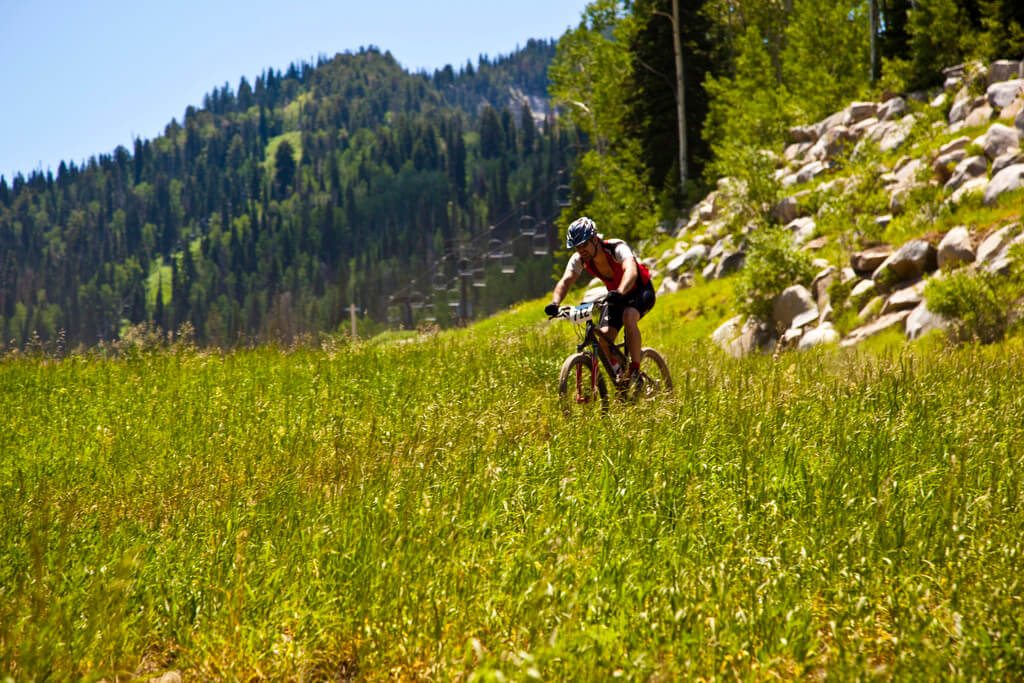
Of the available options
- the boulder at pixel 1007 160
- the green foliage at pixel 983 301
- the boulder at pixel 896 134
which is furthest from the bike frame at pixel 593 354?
the boulder at pixel 896 134

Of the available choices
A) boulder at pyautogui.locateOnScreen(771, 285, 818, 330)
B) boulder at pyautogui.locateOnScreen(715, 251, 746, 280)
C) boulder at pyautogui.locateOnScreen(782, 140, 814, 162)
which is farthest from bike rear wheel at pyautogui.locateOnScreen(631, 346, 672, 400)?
boulder at pyautogui.locateOnScreen(782, 140, 814, 162)

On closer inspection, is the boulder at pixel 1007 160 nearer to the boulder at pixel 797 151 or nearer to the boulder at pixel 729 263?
the boulder at pixel 729 263

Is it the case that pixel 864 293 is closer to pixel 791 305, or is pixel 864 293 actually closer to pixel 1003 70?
pixel 791 305

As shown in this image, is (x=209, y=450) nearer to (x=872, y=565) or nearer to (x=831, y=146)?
(x=872, y=565)

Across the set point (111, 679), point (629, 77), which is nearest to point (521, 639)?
point (111, 679)

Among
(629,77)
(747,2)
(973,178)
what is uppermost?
(747,2)

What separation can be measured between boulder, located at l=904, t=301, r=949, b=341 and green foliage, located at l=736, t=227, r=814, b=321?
3.62 meters

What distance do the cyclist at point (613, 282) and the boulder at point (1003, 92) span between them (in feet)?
48.5

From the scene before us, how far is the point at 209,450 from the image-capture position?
20.6ft

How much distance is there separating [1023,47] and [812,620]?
80.6 ft

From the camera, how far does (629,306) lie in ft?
28.2

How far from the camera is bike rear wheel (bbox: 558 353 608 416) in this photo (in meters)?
8.01

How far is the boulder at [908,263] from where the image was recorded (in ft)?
45.4

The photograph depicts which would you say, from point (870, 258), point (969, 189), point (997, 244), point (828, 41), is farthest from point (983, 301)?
point (828, 41)
